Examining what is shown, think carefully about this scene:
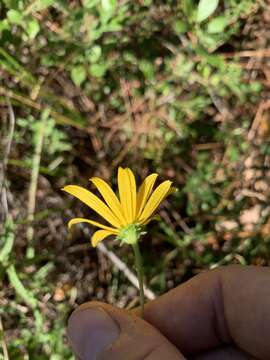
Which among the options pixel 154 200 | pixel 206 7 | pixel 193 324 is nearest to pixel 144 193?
pixel 154 200

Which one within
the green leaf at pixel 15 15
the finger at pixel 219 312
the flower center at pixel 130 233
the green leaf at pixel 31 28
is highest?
the green leaf at pixel 15 15

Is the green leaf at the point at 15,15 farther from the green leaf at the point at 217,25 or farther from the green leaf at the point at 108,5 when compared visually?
the green leaf at the point at 217,25

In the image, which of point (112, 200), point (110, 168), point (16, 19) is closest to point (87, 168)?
point (110, 168)

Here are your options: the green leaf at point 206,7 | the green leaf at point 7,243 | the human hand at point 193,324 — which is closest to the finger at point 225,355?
the human hand at point 193,324

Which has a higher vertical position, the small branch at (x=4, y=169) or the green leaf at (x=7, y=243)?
the small branch at (x=4, y=169)

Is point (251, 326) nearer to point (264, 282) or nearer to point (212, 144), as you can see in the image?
point (264, 282)

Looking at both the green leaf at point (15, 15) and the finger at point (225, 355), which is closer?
the finger at point (225, 355)

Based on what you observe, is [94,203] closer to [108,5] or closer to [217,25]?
[108,5]
